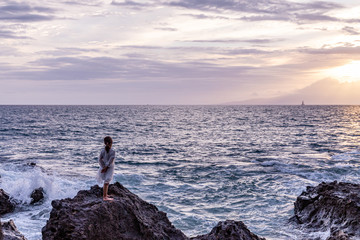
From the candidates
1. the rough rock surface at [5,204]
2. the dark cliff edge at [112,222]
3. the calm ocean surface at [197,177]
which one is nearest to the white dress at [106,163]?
the dark cliff edge at [112,222]

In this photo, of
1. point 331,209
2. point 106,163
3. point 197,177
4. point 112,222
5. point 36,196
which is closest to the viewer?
point 112,222

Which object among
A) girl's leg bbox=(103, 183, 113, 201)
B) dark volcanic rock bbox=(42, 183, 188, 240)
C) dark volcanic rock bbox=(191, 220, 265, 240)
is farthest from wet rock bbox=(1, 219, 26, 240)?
dark volcanic rock bbox=(191, 220, 265, 240)

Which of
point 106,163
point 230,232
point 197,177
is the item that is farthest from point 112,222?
point 197,177

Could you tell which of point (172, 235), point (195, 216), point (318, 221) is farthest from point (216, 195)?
point (172, 235)

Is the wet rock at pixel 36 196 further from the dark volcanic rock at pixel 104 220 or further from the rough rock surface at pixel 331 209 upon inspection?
the rough rock surface at pixel 331 209

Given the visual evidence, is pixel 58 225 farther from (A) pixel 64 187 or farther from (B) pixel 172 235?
(A) pixel 64 187

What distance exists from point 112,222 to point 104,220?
0.23 meters

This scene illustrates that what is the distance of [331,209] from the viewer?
480 inches

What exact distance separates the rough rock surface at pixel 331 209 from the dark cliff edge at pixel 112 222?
165 inches

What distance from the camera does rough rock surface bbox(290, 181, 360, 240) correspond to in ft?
36.8

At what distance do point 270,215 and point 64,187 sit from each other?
11228 mm

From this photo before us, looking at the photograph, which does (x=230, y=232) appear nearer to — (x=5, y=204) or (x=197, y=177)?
(x=5, y=204)

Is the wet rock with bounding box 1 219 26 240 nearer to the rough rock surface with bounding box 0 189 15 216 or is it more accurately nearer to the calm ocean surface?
the calm ocean surface

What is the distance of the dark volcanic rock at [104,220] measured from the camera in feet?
25.8
